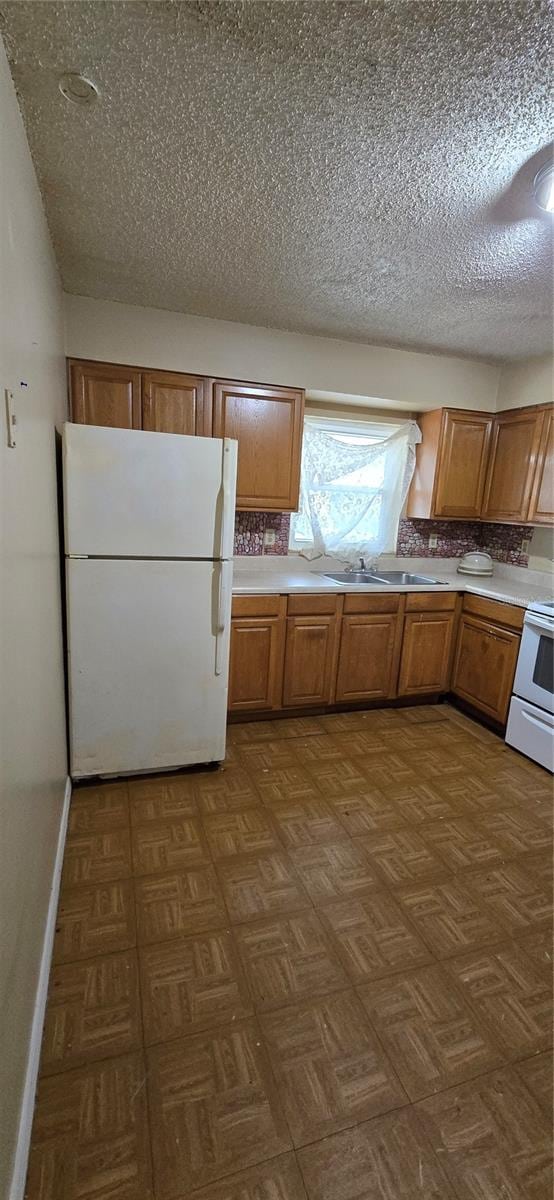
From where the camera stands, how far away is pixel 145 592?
2.21 meters

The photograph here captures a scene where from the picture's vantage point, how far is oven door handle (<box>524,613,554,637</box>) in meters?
2.57

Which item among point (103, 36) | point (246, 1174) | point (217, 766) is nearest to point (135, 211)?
point (103, 36)

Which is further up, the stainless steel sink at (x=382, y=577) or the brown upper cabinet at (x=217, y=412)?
the brown upper cabinet at (x=217, y=412)

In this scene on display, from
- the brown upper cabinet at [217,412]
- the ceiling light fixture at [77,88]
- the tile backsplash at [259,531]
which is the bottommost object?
the tile backsplash at [259,531]

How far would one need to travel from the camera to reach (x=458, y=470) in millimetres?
3373

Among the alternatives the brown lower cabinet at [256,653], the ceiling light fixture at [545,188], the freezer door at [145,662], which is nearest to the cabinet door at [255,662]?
the brown lower cabinet at [256,653]

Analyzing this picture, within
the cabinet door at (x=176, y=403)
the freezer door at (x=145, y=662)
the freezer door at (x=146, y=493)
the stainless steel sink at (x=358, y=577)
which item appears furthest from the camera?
the stainless steel sink at (x=358, y=577)

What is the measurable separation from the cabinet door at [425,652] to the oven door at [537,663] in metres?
0.56

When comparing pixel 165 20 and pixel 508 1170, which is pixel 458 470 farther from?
pixel 508 1170

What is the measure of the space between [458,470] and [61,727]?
2.88m

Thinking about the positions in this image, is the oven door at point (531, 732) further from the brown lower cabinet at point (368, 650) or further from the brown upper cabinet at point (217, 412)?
the brown upper cabinet at point (217, 412)

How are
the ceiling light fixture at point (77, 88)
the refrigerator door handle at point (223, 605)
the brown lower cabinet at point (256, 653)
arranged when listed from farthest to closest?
the brown lower cabinet at point (256, 653)
the refrigerator door handle at point (223, 605)
the ceiling light fixture at point (77, 88)

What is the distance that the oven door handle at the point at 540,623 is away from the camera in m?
2.57

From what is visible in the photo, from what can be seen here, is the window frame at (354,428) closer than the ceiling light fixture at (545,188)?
No
